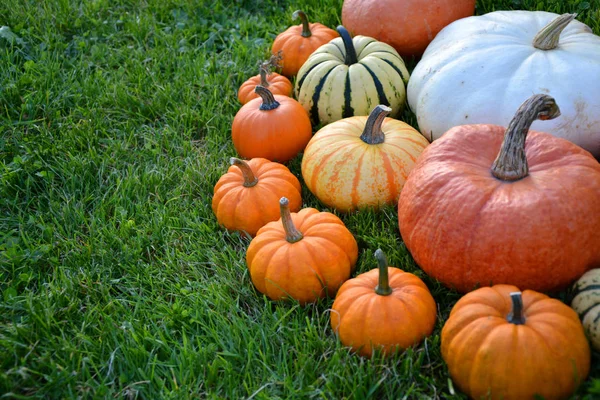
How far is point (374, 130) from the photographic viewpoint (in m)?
3.22

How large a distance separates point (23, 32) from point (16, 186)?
2043mm

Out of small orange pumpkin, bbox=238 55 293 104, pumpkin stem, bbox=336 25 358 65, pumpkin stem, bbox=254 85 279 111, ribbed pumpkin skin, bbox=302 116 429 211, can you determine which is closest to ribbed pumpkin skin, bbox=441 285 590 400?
ribbed pumpkin skin, bbox=302 116 429 211

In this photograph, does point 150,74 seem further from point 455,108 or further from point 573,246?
point 573,246

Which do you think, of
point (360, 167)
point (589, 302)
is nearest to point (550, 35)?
point (360, 167)

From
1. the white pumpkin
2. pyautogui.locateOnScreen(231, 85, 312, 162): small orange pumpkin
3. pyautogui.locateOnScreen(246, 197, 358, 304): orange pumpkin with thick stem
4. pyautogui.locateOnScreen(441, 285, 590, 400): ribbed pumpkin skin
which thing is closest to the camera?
pyautogui.locateOnScreen(441, 285, 590, 400): ribbed pumpkin skin

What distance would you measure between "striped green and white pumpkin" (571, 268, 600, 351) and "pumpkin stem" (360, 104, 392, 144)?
4.15 feet

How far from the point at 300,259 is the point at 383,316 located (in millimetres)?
501

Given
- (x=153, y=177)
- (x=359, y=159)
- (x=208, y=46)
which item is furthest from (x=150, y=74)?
(x=359, y=159)

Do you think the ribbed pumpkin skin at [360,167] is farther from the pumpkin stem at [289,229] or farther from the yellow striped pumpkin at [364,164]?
the pumpkin stem at [289,229]

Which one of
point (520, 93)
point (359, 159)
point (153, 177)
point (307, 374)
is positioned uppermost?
point (520, 93)

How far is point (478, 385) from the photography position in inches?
86.4

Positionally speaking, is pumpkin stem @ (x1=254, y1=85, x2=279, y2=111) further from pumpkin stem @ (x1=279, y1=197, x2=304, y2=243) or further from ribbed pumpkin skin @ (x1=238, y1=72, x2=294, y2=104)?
pumpkin stem @ (x1=279, y1=197, x2=304, y2=243)

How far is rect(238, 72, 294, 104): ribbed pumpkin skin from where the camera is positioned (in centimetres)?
419

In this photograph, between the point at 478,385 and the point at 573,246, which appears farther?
the point at 573,246
